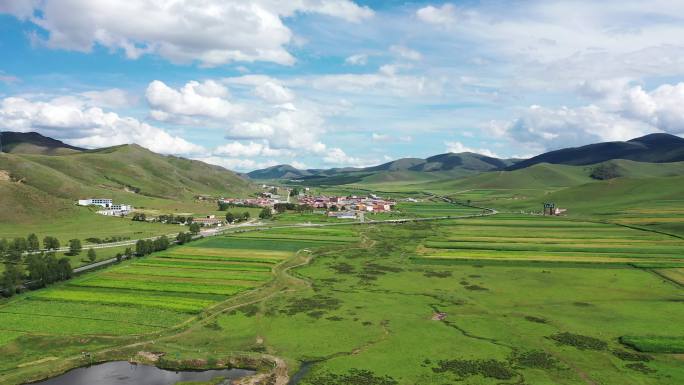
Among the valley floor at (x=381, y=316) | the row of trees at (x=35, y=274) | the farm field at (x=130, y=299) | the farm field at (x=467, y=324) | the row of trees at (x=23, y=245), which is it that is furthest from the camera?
the row of trees at (x=23, y=245)

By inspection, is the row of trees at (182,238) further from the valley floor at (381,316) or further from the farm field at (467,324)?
the farm field at (467,324)

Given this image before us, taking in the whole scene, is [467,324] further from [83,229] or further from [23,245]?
[83,229]

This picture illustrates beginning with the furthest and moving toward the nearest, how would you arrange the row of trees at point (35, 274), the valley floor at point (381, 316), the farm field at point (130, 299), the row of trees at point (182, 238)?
the row of trees at point (182, 238), the row of trees at point (35, 274), the farm field at point (130, 299), the valley floor at point (381, 316)

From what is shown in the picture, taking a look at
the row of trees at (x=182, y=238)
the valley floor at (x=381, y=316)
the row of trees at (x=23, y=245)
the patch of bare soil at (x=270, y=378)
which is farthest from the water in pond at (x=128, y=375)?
the row of trees at (x=182, y=238)

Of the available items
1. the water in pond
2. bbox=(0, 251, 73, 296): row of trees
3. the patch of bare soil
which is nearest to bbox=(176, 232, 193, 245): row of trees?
bbox=(0, 251, 73, 296): row of trees

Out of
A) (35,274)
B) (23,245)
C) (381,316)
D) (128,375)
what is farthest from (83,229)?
(381,316)

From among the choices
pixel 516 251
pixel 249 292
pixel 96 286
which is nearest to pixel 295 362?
pixel 249 292

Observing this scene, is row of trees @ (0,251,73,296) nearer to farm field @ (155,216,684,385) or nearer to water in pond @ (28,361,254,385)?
water in pond @ (28,361,254,385)
